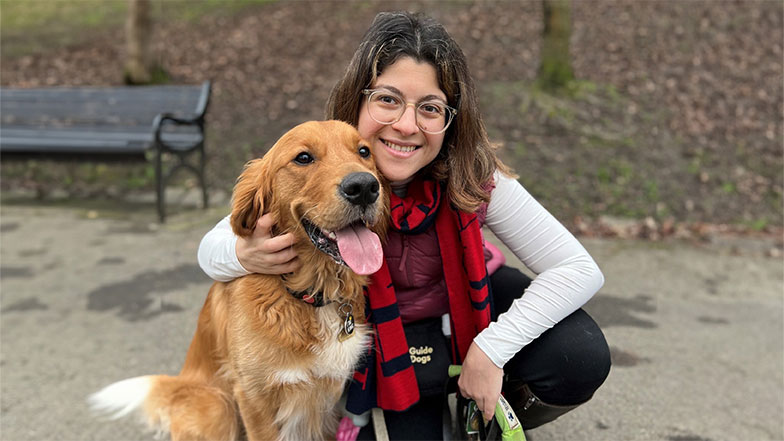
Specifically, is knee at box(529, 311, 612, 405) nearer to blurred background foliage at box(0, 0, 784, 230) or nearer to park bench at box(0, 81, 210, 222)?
blurred background foliage at box(0, 0, 784, 230)

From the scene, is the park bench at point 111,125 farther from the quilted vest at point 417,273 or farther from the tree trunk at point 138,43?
the quilted vest at point 417,273

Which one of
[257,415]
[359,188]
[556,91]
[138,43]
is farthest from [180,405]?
[138,43]

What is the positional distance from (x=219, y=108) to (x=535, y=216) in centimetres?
601

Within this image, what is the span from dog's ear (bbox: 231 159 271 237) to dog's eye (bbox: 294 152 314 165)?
0.41ft

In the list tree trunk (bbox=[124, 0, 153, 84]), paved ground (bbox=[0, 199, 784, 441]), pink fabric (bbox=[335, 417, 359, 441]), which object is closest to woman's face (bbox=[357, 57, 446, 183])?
pink fabric (bbox=[335, 417, 359, 441])

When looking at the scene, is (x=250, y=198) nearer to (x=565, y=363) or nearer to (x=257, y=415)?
(x=257, y=415)

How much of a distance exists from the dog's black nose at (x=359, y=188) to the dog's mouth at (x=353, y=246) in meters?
0.11

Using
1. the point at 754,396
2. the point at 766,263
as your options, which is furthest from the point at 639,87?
the point at 754,396

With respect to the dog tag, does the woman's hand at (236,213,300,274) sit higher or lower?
higher

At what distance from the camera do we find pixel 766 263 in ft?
15.3

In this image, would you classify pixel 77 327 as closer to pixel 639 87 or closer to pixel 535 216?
pixel 535 216

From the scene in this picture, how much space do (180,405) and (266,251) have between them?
70 centimetres

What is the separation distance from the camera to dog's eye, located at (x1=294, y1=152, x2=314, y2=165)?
1.86 meters

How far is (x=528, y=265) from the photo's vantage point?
7.17 ft
